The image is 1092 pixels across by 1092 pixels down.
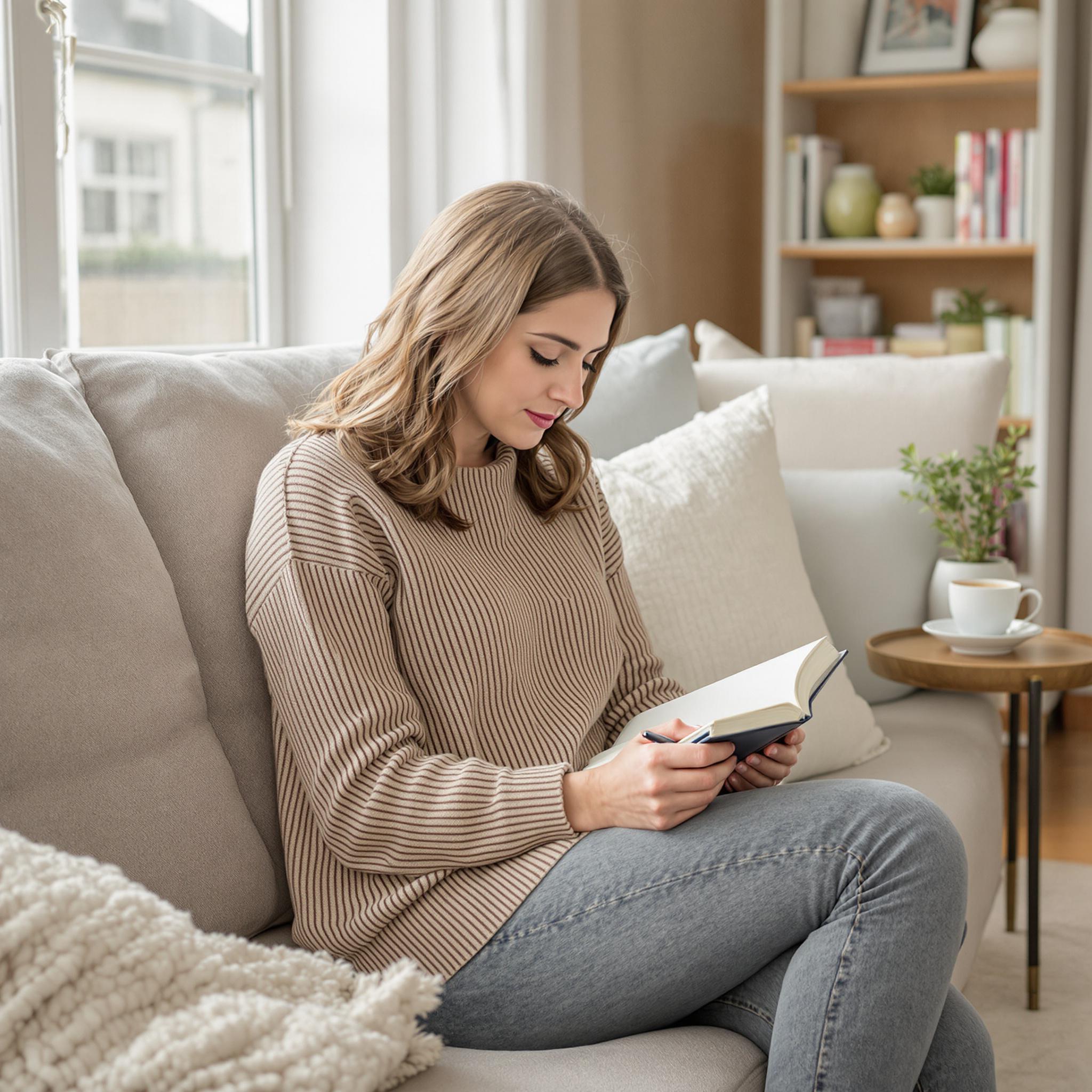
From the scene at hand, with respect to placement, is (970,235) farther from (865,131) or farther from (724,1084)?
(724,1084)

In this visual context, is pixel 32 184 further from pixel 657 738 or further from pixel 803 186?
pixel 803 186

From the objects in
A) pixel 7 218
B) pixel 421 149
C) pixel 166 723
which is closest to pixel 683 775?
pixel 166 723

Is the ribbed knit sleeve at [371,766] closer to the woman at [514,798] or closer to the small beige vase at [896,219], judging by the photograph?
the woman at [514,798]

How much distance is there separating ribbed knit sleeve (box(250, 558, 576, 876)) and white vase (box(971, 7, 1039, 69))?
2675 millimetres

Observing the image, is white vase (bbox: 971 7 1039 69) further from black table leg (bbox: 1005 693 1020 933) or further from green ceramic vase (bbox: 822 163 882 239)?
black table leg (bbox: 1005 693 1020 933)

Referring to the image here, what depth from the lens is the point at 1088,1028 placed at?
1.88m

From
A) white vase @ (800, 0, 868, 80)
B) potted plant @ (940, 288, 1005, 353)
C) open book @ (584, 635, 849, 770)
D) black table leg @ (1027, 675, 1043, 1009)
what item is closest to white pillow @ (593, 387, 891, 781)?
black table leg @ (1027, 675, 1043, 1009)

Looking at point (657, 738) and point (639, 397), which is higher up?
point (639, 397)

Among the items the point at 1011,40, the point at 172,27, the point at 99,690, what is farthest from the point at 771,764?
the point at 1011,40

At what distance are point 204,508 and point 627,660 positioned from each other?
53 centimetres

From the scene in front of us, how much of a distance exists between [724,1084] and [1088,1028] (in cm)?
109

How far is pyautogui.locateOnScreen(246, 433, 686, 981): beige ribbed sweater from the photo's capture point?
1.13 meters

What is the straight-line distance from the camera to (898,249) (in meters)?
3.33

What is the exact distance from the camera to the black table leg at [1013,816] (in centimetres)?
202
